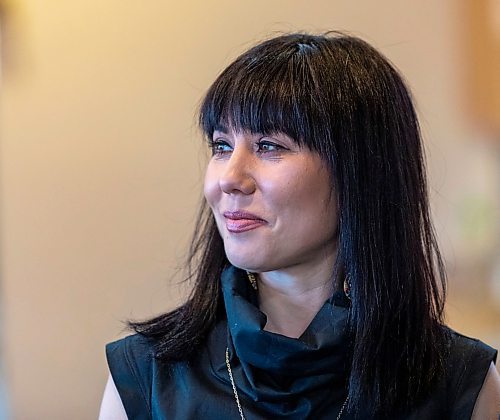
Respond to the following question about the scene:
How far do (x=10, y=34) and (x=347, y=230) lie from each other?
0.74m

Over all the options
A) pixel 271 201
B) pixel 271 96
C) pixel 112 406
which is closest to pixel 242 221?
pixel 271 201

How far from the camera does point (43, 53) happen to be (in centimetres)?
124

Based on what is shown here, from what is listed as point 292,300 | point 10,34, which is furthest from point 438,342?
point 10,34

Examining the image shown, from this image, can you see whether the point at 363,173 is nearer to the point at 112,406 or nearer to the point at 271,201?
the point at 271,201

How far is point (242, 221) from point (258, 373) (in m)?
0.20

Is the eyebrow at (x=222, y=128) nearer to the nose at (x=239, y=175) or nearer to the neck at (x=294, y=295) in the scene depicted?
the nose at (x=239, y=175)

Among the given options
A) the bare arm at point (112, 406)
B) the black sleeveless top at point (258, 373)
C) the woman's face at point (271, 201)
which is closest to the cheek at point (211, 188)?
the woman's face at point (271, 201)

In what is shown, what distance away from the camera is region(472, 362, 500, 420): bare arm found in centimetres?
93

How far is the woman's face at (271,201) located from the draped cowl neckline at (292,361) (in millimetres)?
77

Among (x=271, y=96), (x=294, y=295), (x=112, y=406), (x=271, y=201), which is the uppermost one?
(x=271, y=96)

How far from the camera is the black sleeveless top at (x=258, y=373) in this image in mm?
864

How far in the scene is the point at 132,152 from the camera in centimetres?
126

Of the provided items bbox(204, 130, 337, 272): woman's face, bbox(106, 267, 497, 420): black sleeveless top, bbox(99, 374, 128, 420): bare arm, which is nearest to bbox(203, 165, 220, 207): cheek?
bbox(204, 130, 337, 272): woman's face

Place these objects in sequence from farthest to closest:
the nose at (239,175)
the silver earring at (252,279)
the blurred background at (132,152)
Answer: the blurred background at (132,152) → the silver earring at (252,279) → the nose at (239,175)
